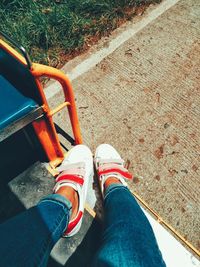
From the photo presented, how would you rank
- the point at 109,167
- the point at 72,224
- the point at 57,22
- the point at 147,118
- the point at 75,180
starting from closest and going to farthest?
the point at 72,224
the point at 75,180
the point at 109,167
the point at 147,118
the point at 57,22

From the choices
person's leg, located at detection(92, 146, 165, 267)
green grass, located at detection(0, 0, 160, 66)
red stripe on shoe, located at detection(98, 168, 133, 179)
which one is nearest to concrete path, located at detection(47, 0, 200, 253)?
red stripe on shoe, located at detection(98, 168, 133, 179)

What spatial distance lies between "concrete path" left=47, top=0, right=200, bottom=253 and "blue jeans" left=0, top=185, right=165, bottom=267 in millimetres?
506

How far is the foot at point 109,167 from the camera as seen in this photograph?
2146 mm

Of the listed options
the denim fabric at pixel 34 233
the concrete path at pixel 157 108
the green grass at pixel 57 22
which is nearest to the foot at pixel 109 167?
the concrete path at pixel 157 108

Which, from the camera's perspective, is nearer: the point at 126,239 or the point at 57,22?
the point at 126,239

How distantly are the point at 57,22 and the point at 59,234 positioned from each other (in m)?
2.14

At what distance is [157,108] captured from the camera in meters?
2.57

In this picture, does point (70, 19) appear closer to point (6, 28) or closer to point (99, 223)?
point (6, 28)

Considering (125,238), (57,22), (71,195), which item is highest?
(57,22)

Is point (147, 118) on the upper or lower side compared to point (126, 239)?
lower

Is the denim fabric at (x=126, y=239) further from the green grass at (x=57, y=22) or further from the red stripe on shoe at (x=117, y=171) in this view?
the green grass at (x=57, y=22)

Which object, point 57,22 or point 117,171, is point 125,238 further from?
point 57,22

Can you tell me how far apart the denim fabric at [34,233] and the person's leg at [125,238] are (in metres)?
0.26

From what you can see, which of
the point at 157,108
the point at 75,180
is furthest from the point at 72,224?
the point at 157,108
